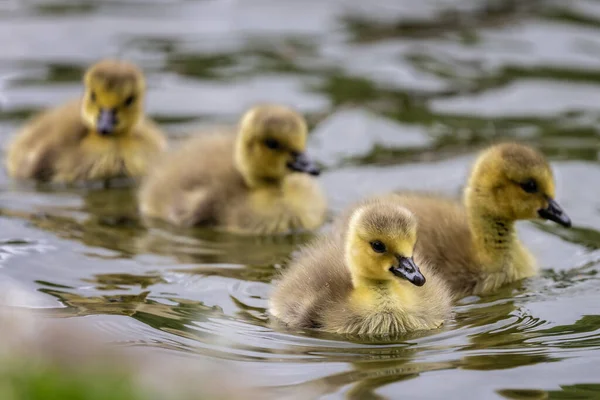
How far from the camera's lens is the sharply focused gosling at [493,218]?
631 centimetres

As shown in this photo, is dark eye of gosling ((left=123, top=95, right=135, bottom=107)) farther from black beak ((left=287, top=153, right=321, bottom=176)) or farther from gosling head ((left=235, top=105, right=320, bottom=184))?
black beak ((left=287, top=153, right=321, bottom=176))

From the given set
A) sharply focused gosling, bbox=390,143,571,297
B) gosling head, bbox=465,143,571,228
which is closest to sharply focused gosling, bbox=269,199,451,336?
sharply focused gosling, bbox=390,143,571,297

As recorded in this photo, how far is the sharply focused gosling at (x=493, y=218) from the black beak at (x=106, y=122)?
8.07ft

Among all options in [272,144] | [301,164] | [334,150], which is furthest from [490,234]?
[334,150]

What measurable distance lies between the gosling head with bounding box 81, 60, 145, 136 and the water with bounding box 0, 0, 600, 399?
1.54 feet

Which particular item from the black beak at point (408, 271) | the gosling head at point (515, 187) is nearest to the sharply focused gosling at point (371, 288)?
the black beak at point (408, 271)

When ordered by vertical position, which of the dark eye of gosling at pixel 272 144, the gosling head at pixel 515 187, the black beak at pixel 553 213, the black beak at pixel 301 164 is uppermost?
the dark eye of gosling at pixel 272 144

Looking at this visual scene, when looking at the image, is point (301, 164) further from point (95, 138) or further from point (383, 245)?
point (383, 245)

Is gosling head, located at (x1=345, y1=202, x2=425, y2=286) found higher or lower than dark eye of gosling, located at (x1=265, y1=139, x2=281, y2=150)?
lower

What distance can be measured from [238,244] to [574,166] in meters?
2.54

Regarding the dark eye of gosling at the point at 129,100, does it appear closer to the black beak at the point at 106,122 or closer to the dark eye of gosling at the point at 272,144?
the black beak at the point at 106,122

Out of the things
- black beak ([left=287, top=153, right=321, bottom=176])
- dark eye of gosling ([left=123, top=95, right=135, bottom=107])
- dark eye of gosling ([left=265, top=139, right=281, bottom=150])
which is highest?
dark eye of gosling ([left=123, top=95, right=135, bottom=107])

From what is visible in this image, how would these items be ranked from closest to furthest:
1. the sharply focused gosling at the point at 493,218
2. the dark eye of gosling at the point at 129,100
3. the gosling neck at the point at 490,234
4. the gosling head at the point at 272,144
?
the sharply focused gosling at the point at 493,218 → the gosling neck at the point at 490,234 → the gosling head at the point at 272,144 → the dark eye of gosling at the point at 129,100

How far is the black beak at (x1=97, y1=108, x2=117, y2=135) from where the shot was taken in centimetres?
811
